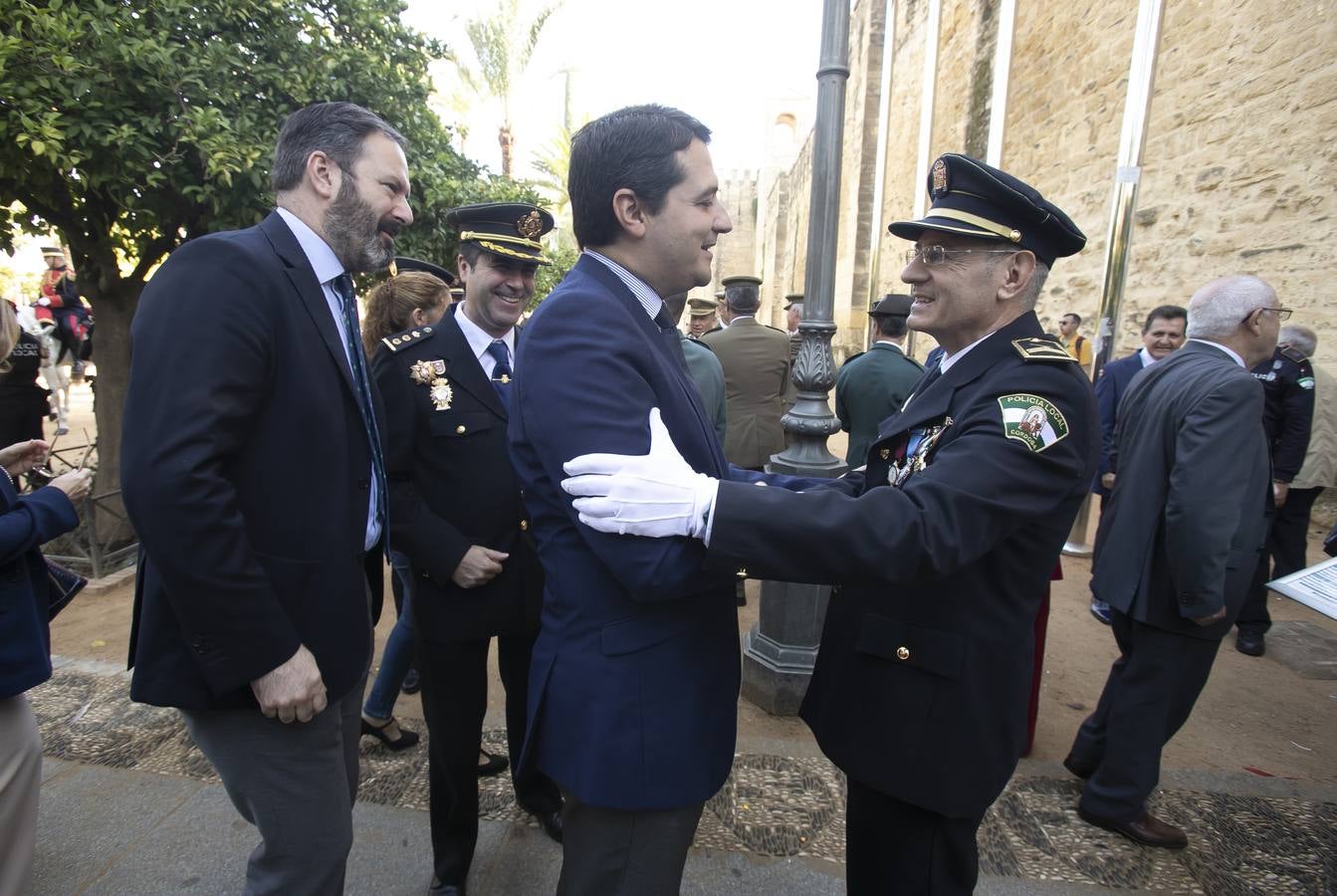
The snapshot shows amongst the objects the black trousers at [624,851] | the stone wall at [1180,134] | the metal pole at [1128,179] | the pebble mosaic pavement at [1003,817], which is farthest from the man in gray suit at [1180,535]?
the metal pole at [1128,179]

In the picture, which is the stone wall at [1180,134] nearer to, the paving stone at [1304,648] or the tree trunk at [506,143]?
the paving stone at [1304,648]

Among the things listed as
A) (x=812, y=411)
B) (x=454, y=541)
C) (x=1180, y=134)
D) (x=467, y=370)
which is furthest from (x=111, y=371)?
(x=1180, y=134)

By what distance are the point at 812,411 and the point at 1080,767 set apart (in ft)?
6.74

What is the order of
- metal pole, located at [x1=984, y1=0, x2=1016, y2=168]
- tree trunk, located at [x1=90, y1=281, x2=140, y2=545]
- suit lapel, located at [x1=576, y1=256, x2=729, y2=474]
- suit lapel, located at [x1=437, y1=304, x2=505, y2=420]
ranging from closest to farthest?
suit lapel, located at [x1=576, y1=256, x2=729, y2=474] < suit lapel, located at [x1=437, y1=304, x2=505, y2=420] < tree trunk, located at [x1=90, y1=281, x2=140, y2=545] < metal pole, located at [x1=984, y1=0, x2=1016, y2=168]

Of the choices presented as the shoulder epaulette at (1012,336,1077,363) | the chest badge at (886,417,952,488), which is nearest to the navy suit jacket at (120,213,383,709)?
the chest badge at (886,417,952,488)

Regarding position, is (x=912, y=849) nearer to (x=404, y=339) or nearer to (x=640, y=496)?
(x=640, y=496)

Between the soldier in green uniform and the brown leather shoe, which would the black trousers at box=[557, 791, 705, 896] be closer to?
the brown leather shoe

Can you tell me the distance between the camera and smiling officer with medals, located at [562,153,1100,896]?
3.94 feet

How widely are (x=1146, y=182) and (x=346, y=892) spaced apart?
946cm

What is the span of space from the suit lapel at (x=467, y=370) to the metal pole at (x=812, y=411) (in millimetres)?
1857

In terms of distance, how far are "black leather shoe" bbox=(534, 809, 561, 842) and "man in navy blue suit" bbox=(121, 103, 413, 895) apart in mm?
1142

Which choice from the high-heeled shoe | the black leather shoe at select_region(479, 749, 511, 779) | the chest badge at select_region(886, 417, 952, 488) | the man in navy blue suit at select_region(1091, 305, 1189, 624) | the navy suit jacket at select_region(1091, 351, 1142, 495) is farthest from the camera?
the navy suit jacket at select_region(1091, 351, 1142, 495)

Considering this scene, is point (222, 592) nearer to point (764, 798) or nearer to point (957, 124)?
point (764, 798)

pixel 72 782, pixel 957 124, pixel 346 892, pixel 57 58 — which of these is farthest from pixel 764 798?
pixel 957 124
